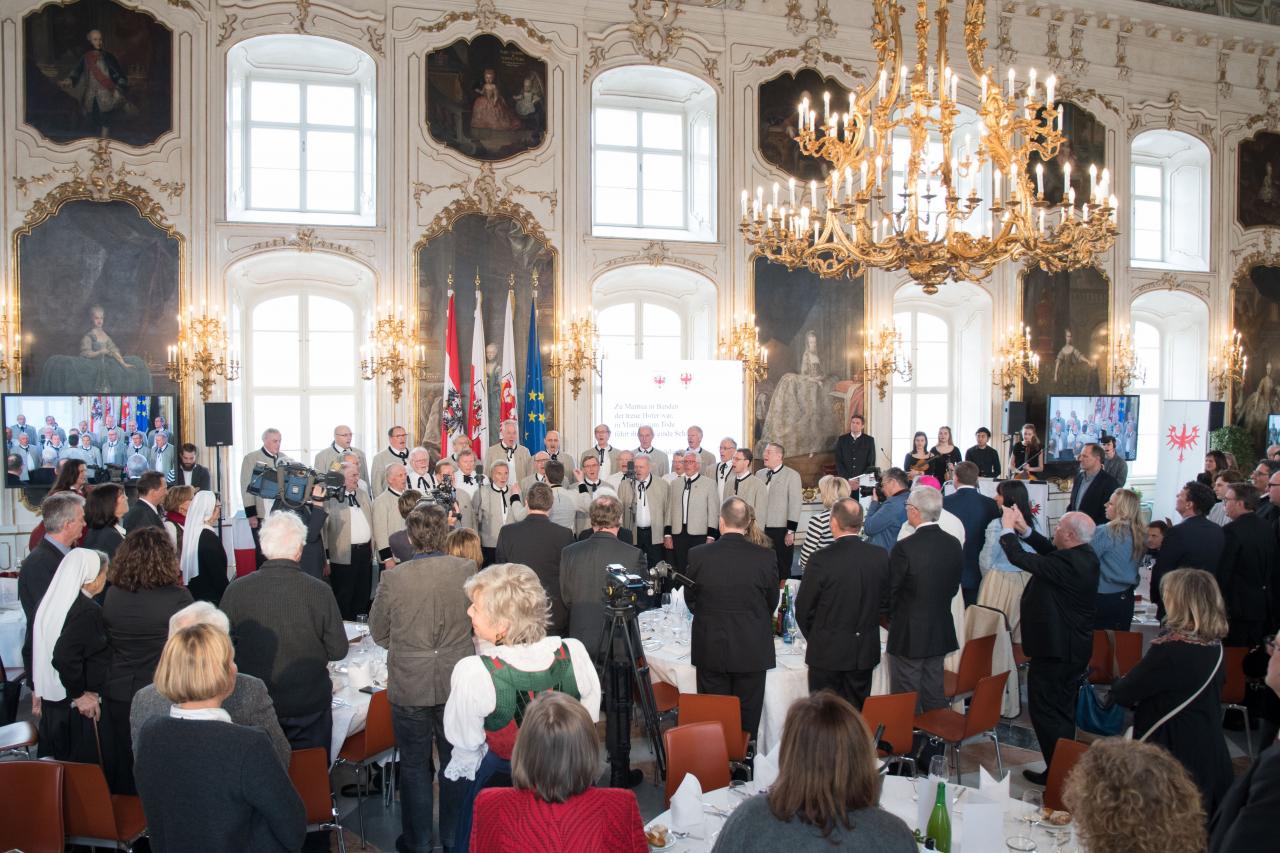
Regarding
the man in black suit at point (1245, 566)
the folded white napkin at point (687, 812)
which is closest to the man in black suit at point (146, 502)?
the folded white napkin at point (687, 812)

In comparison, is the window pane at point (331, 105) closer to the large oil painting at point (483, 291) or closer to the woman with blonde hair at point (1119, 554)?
the large oil painting at point (483, 291)

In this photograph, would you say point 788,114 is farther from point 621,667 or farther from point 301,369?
point 621,667

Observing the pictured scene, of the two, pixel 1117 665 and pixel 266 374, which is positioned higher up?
pixel 266 374

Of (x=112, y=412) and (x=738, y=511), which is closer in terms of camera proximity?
(x=738, y=511)

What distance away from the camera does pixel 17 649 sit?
249 inches

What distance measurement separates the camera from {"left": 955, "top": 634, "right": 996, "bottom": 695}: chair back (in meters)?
5.88

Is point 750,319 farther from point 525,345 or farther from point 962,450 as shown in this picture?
point 962,450

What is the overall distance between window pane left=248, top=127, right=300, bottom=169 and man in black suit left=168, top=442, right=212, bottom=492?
12.1 feet

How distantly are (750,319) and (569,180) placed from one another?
2971 millimetres

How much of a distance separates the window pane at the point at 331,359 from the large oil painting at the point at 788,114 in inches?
239

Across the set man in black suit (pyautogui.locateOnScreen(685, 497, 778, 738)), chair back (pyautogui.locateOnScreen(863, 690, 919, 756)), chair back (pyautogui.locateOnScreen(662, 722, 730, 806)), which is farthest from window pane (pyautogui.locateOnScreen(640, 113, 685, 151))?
chair back (pyautogui.locateOnScreen(662, 722, 730, 806))

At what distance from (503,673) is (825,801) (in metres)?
1.53

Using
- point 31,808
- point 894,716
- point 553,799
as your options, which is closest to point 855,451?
point 894,716


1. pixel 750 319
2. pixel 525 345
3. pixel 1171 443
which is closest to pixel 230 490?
pixel 525 345
